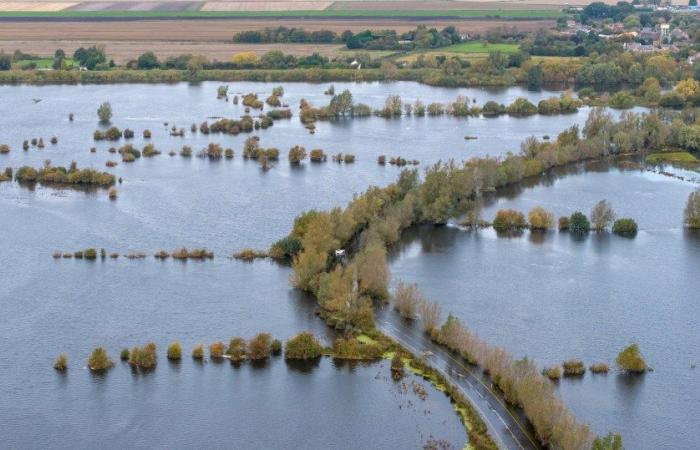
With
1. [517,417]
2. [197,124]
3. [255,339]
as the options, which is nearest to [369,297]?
[255,339]

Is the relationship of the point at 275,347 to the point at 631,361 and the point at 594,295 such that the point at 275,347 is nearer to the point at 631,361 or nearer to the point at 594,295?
the point at 631,361

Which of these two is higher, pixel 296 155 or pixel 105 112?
pixel 105 112

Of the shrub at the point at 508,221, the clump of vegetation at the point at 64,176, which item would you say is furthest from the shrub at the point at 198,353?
the clump of vegetation at the point at 64,176

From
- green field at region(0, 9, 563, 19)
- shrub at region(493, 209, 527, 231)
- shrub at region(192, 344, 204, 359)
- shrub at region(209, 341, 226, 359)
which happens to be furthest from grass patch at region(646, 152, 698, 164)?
green field at region(0, 9, 563, 19)

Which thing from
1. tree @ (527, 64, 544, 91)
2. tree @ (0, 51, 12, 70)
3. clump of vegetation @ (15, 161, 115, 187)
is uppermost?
tree @ (0, 51, 12, 70)

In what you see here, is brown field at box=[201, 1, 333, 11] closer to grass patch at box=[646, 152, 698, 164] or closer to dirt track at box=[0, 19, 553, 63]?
dirt track at box=[0, 19, 553, 63]

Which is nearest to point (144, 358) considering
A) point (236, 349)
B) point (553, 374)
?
point (236, 349)

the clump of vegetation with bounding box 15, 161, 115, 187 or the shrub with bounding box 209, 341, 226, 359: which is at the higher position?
the clump of vegetation with bounding box 15, 161, 115, 187
